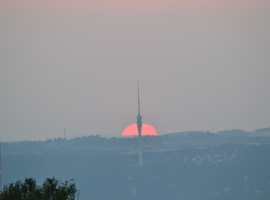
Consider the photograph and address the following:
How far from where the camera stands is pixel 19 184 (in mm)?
62969

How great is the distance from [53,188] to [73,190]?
1316 mm

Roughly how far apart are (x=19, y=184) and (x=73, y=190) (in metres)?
3.65

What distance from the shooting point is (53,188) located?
62406 mm

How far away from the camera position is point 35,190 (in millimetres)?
61438

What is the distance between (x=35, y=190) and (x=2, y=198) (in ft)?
7.40

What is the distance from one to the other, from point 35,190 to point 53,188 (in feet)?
4.76

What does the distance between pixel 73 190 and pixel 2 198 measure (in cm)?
484

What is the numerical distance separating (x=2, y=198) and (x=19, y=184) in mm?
2702

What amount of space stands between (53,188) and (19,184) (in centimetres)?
237

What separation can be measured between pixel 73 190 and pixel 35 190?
261 centimetres

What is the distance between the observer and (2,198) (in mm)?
60469

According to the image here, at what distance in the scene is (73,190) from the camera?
62.5 metres
